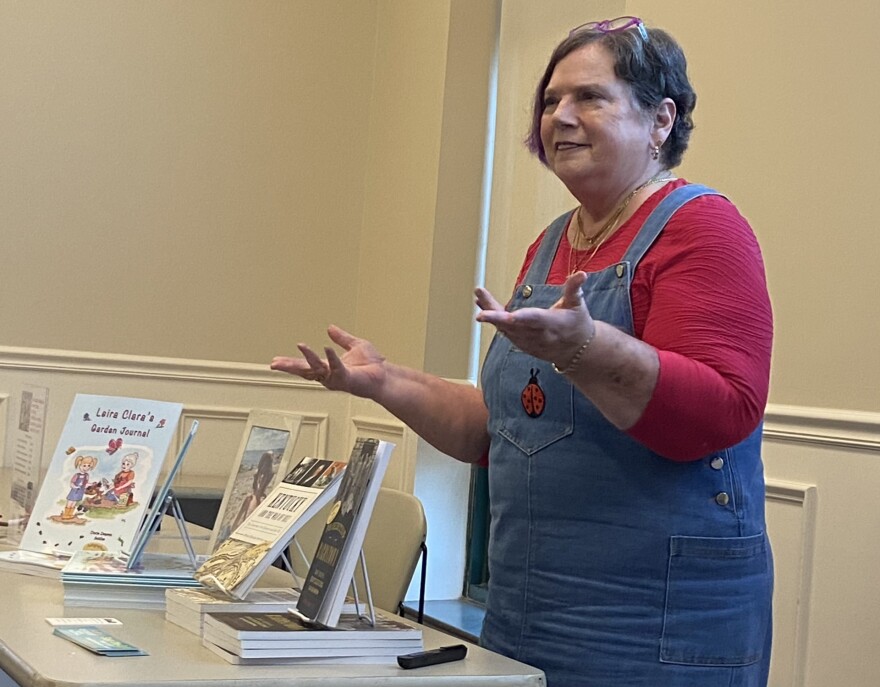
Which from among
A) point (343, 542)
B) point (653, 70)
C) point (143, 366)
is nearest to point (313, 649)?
point (343, 542)

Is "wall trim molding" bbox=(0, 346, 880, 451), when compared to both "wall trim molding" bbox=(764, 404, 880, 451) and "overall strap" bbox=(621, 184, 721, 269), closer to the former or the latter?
"wall trim molding" bbox=(764, 404, 880, 451)

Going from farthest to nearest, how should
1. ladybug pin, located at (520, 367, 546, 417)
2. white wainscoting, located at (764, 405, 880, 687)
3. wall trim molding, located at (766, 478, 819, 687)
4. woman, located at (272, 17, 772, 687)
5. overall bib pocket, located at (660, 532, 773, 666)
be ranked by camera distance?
1. wall trim molding, located at (766, 478, 819, 687)
2. white wainscoting, located at (764, 405, 880, 687)
3. ladybug pin, located at (520, 367, 546, 417)
4. overall bib pocket, located at (660, 532, 773, 666)
5. woman, located at (272, 17, 772, 687)

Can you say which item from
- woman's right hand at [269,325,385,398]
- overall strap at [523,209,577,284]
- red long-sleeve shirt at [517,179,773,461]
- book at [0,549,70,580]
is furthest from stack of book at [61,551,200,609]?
red long-sleeve shirt at [517,179,773,461]

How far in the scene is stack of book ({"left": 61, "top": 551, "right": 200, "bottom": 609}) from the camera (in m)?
1.70

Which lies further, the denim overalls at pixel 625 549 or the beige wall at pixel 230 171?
the beige wall at pixel 230 171

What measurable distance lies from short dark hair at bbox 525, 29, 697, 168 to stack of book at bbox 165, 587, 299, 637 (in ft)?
2.77

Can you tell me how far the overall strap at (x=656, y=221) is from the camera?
4.83ft

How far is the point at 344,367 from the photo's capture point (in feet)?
5.25

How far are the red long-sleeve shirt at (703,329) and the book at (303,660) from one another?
16.8 inches

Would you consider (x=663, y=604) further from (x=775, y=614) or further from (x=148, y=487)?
(x=775, y=614)

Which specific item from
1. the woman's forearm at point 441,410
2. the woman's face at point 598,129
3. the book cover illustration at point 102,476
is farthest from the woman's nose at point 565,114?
the book cover illustration at point 102,476

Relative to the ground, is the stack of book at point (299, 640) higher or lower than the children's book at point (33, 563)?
higher

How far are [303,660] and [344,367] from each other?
16.6 inches

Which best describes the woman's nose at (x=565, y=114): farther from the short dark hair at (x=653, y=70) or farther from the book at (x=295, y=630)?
the book at (x=295, y=630)
